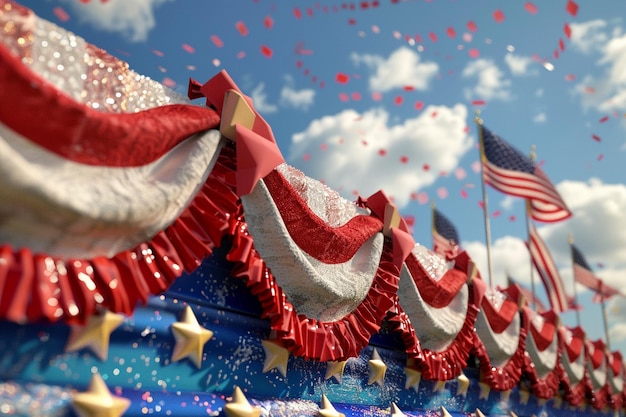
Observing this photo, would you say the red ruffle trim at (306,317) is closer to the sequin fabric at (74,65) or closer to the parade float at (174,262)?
the parade float at (174,262)

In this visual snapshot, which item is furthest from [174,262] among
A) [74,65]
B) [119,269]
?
[74,65]

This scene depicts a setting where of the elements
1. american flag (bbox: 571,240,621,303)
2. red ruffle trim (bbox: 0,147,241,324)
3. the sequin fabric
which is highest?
american flag (bbox: 571,240,621,303)

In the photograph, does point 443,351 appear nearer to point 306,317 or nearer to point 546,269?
point 306,317

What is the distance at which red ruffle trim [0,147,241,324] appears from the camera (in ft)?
2.80

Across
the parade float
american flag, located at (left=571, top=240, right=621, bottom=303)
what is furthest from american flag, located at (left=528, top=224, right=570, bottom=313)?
the parade float

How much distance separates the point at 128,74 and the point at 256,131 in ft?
1.18

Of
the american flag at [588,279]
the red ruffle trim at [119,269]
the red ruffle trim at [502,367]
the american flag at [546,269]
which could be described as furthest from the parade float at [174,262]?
the american flag at [588,279]

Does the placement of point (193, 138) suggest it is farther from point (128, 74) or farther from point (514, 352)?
point (514, 352)

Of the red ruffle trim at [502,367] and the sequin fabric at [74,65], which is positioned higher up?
the sequin fabric at [74,65]

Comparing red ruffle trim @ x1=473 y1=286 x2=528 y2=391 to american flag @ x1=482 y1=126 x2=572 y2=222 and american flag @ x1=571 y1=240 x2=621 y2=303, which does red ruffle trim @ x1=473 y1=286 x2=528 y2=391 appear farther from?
american flag @ x1=571 y1=240 x2=621 y2=303

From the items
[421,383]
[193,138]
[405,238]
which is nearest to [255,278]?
[193,138]

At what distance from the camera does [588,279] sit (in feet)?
29.0

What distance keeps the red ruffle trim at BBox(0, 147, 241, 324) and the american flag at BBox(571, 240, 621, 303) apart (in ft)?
29.2

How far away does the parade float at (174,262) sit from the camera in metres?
0.91
